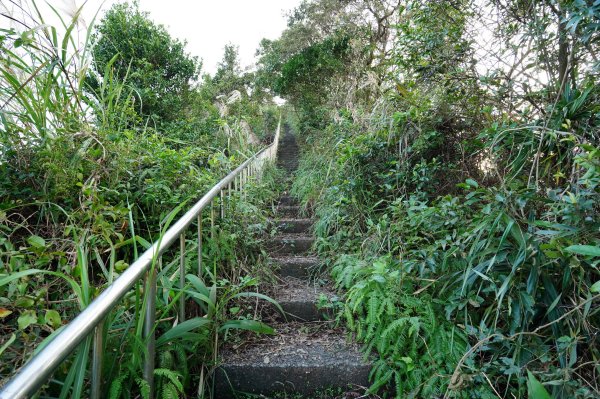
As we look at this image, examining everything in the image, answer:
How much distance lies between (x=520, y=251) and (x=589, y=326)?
15.9 inches

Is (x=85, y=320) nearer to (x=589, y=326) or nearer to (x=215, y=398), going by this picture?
(x=215, y=398)

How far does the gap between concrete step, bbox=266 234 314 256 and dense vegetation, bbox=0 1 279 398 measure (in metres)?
0.42

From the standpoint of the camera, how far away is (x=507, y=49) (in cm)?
243

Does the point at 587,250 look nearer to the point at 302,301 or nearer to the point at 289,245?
the point at 302,301

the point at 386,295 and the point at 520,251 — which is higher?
the point at 520,251

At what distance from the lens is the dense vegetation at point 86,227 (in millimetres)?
1279

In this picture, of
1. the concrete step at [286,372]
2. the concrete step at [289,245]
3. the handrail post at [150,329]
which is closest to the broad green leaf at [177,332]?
the handrail post at [150,329]

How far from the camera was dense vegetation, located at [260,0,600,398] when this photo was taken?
1568mm

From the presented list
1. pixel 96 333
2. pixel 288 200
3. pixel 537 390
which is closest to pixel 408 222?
pixel 537 390

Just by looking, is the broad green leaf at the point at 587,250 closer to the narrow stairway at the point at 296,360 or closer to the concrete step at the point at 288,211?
the narrow stairway at the point at 296,360

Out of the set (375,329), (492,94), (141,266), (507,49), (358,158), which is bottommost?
(375,329)

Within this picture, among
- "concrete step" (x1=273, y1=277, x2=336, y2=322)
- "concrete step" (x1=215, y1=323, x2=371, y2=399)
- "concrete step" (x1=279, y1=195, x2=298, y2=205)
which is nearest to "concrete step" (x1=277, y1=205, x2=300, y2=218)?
"concrete step" (x1=279, y1=195, x2=298, y2=205)

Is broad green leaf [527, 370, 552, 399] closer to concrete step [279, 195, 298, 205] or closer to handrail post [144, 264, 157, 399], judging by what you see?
handrail post [144, 264, 157, 399]

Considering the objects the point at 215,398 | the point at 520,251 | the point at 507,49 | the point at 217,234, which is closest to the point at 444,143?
the point at 507,49
